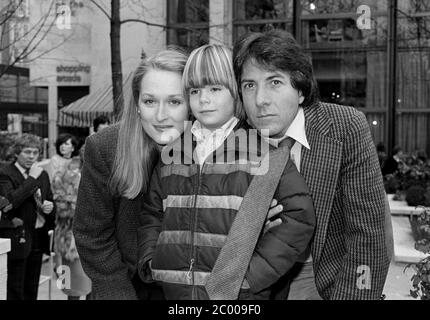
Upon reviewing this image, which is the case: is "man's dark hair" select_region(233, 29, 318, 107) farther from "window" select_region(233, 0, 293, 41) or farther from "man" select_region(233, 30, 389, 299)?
"window" select_region(233, 0, 293, 41)

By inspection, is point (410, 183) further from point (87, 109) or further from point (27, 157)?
point (87, 109)

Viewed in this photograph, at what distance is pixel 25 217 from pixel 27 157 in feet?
1.86

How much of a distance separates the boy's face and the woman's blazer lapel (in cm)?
28

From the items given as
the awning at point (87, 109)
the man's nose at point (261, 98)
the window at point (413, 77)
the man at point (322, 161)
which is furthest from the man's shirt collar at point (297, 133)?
the window at point (413, 77)

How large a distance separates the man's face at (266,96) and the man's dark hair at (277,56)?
2 centimetres

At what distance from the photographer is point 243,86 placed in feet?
5.87

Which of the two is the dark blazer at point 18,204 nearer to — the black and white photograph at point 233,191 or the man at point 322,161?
the black and white photograph at point 233,191

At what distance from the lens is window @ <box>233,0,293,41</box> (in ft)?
42.4

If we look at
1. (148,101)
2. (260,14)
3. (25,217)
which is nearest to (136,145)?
(148,101)

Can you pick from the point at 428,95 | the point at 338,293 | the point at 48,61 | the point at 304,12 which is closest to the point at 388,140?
the point at 428,95

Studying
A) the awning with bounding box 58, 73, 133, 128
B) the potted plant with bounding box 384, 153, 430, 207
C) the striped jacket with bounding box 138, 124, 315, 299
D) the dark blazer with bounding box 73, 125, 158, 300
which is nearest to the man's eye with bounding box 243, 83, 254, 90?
the striped jacket with bounding box 138, 124, 315, 299

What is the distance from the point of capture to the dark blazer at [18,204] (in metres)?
5.11

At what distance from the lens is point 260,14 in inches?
520
